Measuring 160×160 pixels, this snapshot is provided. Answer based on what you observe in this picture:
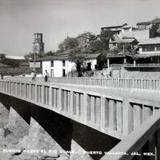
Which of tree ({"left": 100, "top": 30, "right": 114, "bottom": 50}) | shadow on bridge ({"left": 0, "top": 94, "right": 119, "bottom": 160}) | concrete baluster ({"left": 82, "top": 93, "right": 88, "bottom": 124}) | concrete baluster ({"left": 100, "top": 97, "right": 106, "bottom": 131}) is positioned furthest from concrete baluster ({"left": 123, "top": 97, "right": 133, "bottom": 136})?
tree ({"left": 100, "top": 30, "right": 114, "bottom": 50})

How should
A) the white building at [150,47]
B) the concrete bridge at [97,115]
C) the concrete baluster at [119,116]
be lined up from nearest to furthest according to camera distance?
the concrete bridge at [97,115], the concrete baluster at [119,116], the white building at [150,47]

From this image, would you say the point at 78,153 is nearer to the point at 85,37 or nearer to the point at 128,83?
the point at 128,83

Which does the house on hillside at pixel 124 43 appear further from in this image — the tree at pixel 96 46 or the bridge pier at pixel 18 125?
the bridge pier at pixel 18 125

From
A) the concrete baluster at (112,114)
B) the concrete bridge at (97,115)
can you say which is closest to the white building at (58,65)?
the concrete bridge at (97,115)

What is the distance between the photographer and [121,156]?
3.86 feet

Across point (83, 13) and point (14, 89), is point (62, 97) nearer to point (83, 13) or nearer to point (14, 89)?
point (83, 13)

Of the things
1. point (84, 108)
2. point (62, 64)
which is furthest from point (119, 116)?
point (62, 64)

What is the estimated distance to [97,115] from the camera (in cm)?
538

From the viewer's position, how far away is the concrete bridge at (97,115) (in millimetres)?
1626

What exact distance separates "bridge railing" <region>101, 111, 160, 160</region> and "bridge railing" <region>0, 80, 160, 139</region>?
569mm

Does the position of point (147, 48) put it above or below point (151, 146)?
above

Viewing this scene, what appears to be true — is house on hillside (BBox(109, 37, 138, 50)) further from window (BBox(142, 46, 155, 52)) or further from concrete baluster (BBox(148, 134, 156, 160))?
concrete baluster (BBox(148, 134, 156, 160))

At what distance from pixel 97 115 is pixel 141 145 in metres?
3.94

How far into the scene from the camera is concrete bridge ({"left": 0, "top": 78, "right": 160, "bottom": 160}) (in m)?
1.63
